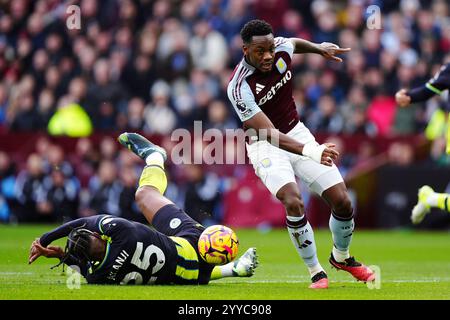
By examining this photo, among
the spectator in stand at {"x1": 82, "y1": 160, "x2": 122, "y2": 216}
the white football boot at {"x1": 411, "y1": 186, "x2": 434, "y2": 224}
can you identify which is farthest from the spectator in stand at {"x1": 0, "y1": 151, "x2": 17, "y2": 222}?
the white football boot at {"x1": 411, "y1": 186, "x2": 434, "y2": 224}

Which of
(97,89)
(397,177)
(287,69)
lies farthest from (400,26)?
(287,69)

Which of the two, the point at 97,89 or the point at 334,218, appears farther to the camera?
the point at 97,89

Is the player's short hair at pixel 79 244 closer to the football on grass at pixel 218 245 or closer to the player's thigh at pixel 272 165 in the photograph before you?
the football on grass at pixel 218 245

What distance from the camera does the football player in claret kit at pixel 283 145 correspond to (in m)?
9.20

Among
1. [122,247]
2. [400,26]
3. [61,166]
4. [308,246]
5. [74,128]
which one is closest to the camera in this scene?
[122,247]

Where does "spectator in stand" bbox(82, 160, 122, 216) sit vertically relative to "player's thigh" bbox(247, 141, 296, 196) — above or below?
below

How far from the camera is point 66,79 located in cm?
2042

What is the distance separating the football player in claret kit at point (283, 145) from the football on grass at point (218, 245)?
74 centimetres

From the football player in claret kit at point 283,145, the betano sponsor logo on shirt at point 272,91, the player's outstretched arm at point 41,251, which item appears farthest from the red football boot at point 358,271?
the player's outstretched arm at point 41,251

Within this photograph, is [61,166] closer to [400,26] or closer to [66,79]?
[66,79]

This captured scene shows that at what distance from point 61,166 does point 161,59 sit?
372 centimetres

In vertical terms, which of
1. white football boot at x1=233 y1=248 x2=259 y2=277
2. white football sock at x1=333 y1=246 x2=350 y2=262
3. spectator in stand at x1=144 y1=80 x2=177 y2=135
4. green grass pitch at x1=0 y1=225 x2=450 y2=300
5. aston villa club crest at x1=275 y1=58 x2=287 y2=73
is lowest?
green grass pitch at x1=0 y1=225 x2=450 y2=300

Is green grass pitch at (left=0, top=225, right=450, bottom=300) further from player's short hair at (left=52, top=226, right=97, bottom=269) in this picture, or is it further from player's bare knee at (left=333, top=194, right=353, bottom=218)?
player's bare knee at (left=333, top=194, right=353, bottom=218)

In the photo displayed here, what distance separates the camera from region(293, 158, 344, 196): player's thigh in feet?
31.2
